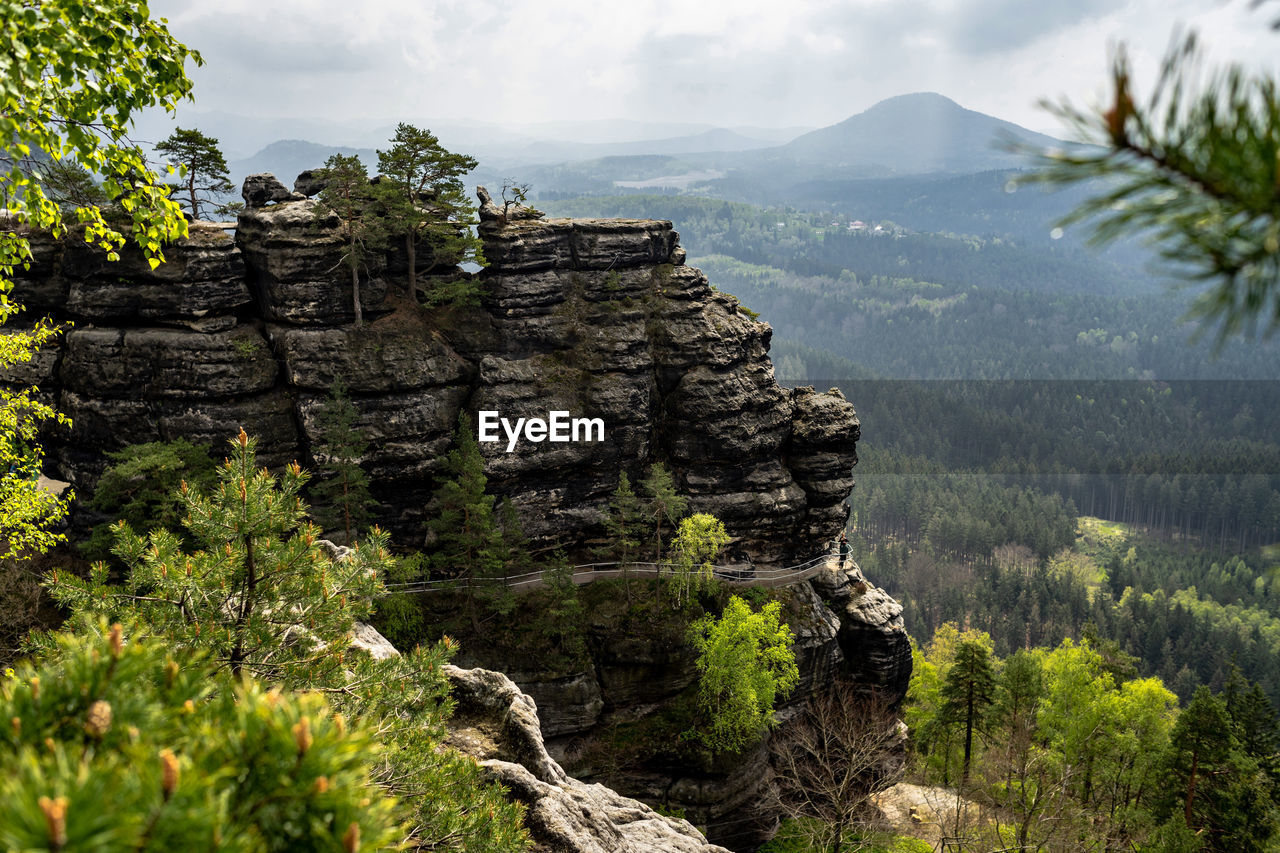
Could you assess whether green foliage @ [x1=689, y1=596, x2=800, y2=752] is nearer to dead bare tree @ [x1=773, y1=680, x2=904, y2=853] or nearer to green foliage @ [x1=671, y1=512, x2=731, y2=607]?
green foliage @ [x1=671, y1=512, x2=731, y2=607]

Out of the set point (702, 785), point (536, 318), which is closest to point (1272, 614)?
point (702, 785)

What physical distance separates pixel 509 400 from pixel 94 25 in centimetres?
2880

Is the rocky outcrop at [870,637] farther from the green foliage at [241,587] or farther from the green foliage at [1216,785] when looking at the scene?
the green foliage at [241,587]

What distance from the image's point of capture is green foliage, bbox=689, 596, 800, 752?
30203 mm

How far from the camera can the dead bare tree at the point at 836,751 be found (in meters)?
31.8

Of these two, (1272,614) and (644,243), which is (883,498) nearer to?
(1272,614)

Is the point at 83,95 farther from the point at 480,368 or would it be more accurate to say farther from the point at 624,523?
the point at 624,523

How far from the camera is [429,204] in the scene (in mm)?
35000

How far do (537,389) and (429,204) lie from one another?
10.9m

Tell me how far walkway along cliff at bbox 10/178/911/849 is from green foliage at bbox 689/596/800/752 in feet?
6.37

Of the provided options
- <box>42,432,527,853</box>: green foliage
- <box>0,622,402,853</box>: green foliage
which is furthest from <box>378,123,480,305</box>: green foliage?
<box>0,622,402,853</box>: green foliage

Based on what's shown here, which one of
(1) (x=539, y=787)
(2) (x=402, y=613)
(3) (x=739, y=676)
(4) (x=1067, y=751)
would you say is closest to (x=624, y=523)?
(3) (x=739, y=676)

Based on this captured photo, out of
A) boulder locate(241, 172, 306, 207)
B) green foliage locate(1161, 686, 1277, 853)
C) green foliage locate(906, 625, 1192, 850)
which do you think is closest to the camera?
green foliage locate(1161, 686, 1277, 853)

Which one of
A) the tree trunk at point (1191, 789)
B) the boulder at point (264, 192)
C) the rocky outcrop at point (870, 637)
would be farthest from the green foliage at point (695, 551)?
the boulder at point (264, 192)
